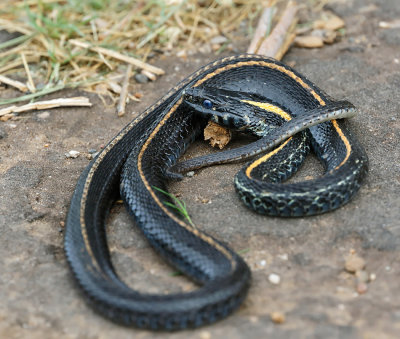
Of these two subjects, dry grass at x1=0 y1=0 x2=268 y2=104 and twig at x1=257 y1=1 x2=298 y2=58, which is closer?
twig at x1=257 y1=1 x2=298 y2=58

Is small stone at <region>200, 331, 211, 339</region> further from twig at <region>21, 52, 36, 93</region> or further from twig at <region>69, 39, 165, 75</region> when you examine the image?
twig at <region>21, 52, 36, 93</region>

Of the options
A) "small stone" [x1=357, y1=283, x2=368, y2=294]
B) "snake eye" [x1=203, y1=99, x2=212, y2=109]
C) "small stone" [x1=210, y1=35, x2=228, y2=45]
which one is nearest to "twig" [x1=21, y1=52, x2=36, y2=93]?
"snake eye" [x1=203, y1=99, x2=212, y2=109]

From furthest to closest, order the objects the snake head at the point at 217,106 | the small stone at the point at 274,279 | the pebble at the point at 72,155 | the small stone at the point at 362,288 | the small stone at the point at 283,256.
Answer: the pebble at the point at 72,155 → the snake head at the point at 217,106 → the small stone at the point at 283,256 → the small stone at the point at 274,279 → the small stone at the point at 362,288

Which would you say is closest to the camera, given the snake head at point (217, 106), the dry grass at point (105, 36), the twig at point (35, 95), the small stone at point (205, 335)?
the small stone at point (205, 335)

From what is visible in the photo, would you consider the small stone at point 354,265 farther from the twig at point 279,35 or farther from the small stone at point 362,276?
the twig at point 279,35

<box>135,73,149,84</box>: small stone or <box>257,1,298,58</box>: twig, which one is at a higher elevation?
<box>257,1,298,58</box>: twig

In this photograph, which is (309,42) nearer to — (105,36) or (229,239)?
(105,36)

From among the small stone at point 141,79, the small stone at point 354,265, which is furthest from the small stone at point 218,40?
the small stone at point 354,265
